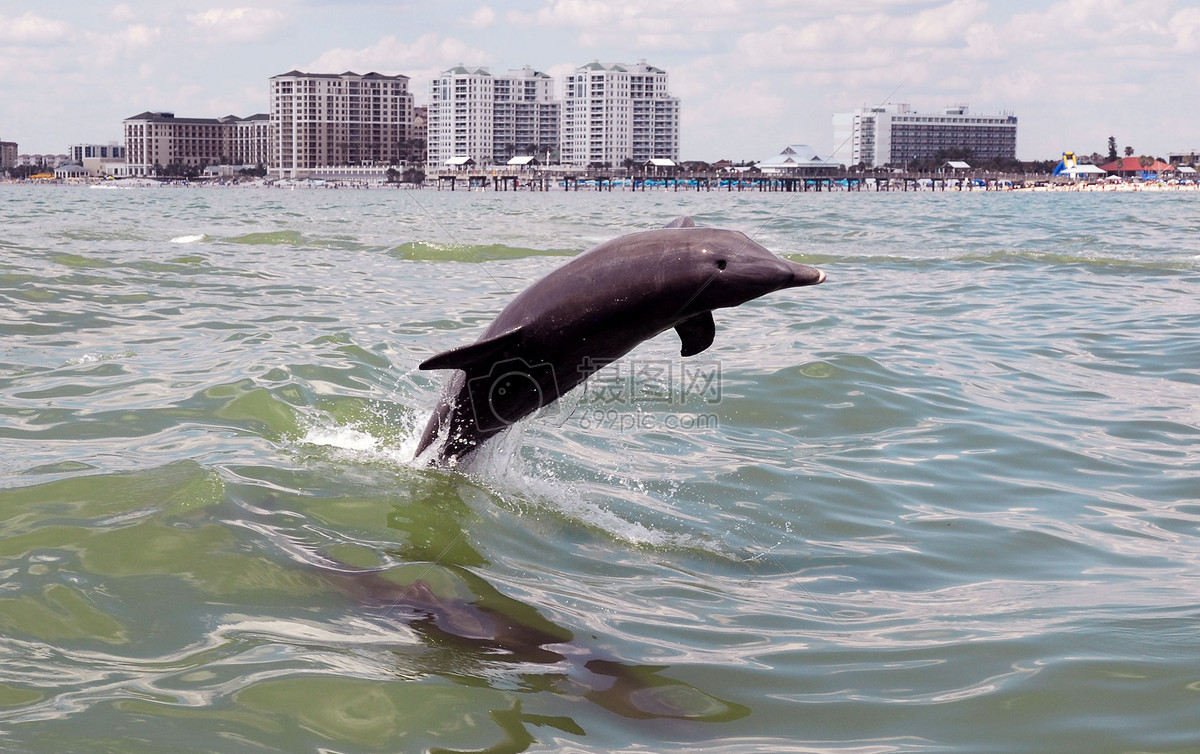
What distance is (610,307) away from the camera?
6223 millimetres

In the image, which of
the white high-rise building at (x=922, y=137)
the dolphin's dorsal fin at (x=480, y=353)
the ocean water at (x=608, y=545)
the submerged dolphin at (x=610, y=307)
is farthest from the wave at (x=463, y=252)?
the white high-rise building at (x=922, y=137)

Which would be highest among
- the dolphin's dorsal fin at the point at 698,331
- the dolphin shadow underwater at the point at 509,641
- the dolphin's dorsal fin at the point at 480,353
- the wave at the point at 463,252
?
the wave at the point at 463,252

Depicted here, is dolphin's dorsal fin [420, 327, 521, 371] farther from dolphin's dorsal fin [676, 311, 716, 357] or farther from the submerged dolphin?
dolphin's dorsal fin [676, 311, 716, 357]

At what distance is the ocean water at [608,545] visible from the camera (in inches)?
181

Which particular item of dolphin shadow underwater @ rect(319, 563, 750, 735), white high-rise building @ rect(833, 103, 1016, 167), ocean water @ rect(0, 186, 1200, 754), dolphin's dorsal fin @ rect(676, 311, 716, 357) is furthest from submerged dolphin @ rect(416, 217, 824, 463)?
white high-rise building @ rect(833, 103, 1016, 167)

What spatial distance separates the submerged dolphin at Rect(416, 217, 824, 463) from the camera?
589cm

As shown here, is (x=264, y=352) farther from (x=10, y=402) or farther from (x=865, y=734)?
(x=865, y=734)

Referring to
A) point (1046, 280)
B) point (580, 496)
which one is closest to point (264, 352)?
point (580, 496)

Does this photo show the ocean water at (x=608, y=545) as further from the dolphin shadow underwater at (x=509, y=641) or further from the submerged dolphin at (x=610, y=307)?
the submerged dolphin at (x=610, y=307)

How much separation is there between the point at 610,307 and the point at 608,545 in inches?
70.1

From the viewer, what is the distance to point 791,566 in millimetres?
6906

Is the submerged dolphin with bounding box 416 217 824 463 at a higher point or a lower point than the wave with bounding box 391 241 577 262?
lower

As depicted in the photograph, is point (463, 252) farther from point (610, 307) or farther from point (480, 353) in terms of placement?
point (610, 307)

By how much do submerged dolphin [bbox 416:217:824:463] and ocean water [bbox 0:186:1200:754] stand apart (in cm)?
113
